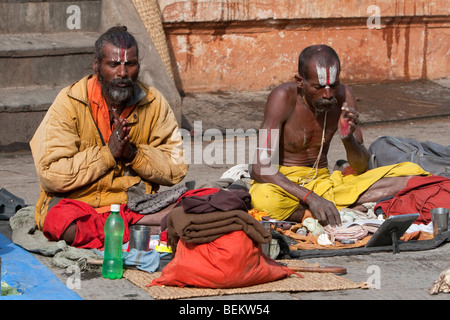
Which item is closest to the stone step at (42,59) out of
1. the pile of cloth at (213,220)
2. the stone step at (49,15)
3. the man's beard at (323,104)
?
the stone step at (49,15)

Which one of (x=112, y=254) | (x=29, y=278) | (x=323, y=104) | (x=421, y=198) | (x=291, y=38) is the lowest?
(x=29, y=278)

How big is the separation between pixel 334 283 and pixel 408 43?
754 cm

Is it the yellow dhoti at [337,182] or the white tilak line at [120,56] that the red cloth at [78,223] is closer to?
the white tilak line at [120,56]

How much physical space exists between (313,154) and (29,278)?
274 centimetres

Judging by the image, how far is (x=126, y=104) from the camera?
6.45 m

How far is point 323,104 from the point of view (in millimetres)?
6801

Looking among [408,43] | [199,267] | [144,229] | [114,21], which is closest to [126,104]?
[144,229]

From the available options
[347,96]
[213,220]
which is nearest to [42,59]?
[347,96]

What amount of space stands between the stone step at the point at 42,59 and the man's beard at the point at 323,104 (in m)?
3.47

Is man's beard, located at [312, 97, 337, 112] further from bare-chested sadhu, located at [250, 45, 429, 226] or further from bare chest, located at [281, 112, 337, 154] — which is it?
bare chest, located at [281, 112, 337, 154]

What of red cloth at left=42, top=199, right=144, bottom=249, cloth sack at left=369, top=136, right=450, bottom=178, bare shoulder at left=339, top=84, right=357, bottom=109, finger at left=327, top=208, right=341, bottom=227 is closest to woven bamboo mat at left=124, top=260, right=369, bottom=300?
red cloth at left=42, top=199, right=144, bottom=249

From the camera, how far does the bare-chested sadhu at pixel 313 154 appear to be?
670cm

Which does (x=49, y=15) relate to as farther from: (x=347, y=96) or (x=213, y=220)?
(x=213, y=220)

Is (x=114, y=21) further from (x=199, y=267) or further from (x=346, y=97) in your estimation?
Answer: (x=199, y=267)
